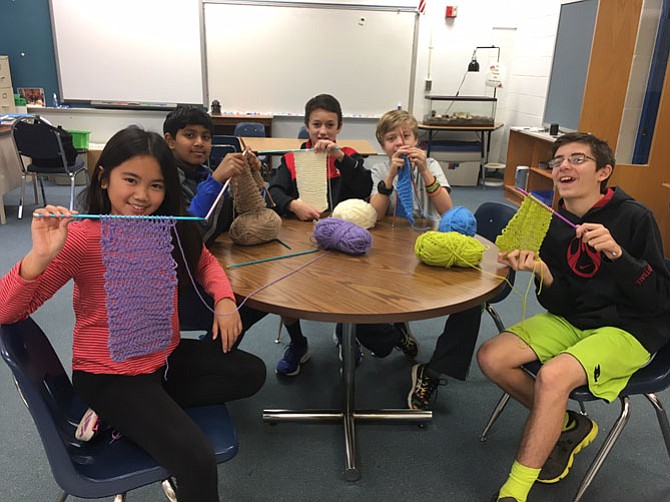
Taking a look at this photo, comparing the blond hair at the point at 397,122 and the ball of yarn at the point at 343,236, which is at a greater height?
the blond hair at the point at 397,122

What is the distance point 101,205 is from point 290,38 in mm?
5198

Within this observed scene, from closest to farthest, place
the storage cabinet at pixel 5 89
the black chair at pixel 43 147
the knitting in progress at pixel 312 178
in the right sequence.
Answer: the knitting in progress at pixel 312 178, the black chair at pixel 43 147, the storage cabinet at pixel 5 89

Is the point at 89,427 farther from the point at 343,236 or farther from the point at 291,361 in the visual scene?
the point at 291,361

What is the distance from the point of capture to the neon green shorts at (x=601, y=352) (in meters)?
1.45

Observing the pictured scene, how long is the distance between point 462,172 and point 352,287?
5.19 m

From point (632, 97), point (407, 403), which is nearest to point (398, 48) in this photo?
point (632, 97)

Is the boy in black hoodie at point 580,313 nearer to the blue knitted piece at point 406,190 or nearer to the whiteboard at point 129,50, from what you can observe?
the blue knitted piece at point 406,190

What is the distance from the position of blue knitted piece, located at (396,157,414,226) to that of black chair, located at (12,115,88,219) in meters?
3.28

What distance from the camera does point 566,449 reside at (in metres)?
1.67

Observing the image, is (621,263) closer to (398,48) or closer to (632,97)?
(632,97)

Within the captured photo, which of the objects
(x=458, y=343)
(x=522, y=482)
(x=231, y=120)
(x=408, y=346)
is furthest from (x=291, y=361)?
(x=231, y=120)

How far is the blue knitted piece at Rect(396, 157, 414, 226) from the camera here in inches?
75.7

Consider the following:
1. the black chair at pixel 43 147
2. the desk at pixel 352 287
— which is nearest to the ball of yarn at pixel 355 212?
the desk at pixel 352 287

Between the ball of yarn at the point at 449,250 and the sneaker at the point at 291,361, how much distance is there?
953mm
